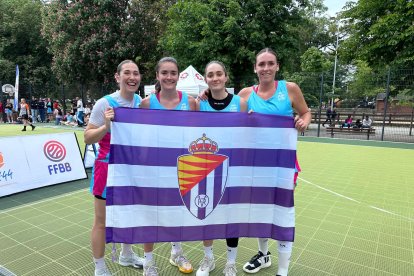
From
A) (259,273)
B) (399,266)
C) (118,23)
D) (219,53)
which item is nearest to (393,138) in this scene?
(219,53)

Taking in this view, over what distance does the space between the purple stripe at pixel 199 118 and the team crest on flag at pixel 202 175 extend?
17 cm

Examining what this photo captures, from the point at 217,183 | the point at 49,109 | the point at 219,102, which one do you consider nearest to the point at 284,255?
the point at 217,183

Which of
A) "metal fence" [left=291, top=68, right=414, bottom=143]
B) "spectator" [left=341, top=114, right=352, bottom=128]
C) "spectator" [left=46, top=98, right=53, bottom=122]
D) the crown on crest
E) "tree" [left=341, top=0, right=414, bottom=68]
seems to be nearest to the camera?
the crown on crest

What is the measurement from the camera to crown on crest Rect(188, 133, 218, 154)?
2.53 metres

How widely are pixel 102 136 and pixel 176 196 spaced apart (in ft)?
2.61

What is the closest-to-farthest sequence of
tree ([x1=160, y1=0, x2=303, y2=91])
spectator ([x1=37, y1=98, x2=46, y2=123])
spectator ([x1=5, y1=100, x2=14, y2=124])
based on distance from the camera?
tree ([x1=160, y1=0, x2=303, y2=91]), spectator ([x1=5, y1=100, x2=14, y2=124]), spectator ([x1=37, y1=98, x2=46, y2=123])

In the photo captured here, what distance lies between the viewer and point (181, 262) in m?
2.99

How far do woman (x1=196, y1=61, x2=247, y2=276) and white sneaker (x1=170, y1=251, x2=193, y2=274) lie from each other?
126 mm

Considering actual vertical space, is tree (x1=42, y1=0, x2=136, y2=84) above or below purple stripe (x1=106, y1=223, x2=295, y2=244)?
above

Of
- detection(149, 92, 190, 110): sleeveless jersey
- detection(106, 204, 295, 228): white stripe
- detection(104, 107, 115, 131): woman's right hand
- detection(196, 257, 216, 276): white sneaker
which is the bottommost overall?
detection(196, 257, 216, 276): white sneaker

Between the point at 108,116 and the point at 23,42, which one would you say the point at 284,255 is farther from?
the point at 23,42

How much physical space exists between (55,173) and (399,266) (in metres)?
5.68

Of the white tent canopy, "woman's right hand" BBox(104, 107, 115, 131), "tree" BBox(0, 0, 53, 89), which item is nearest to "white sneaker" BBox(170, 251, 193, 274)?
"woman's right hand" BBox(104, 107, 115, 131)

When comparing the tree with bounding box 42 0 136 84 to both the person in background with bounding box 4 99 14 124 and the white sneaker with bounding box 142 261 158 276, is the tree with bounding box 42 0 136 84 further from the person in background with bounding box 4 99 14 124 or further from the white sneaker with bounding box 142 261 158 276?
the white sneaker with bounding box 142 261 158 276
